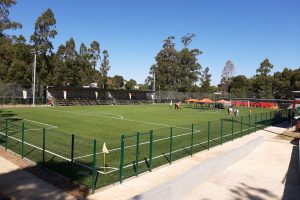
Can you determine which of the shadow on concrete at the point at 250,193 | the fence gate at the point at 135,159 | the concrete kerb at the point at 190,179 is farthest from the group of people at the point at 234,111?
the shadow on concrete at the point at 250,193

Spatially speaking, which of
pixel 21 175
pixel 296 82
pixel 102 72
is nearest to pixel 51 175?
pixel 21 175

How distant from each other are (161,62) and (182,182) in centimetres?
9470

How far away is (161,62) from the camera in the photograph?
10275 centimetres

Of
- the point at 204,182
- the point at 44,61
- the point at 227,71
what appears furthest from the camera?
the point at 227,71

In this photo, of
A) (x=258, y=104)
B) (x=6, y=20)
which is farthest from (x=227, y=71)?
(x=6, y=20)

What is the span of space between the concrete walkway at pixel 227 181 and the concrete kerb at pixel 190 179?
12 cm

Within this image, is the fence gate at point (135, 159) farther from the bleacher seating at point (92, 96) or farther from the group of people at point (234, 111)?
the bleacher seating at point (92, 96)

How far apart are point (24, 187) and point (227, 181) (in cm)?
734

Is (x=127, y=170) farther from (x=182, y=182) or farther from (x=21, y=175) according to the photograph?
(x=21, y=175)

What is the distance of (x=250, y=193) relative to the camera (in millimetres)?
10398

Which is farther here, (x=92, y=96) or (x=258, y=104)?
(x=258, y=104)

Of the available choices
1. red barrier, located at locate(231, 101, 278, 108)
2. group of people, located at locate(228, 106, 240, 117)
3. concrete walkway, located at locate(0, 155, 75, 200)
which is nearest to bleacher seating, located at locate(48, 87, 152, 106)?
red barrier, located at locate(231, 101, 278, 108)

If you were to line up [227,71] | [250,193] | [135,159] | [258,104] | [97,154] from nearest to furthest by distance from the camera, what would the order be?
1. [250,193]
2. [135,159]
3. [97,154]
4. [258,104]
5. [227,71]

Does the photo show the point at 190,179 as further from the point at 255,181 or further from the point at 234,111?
Result: the point at 234,111
